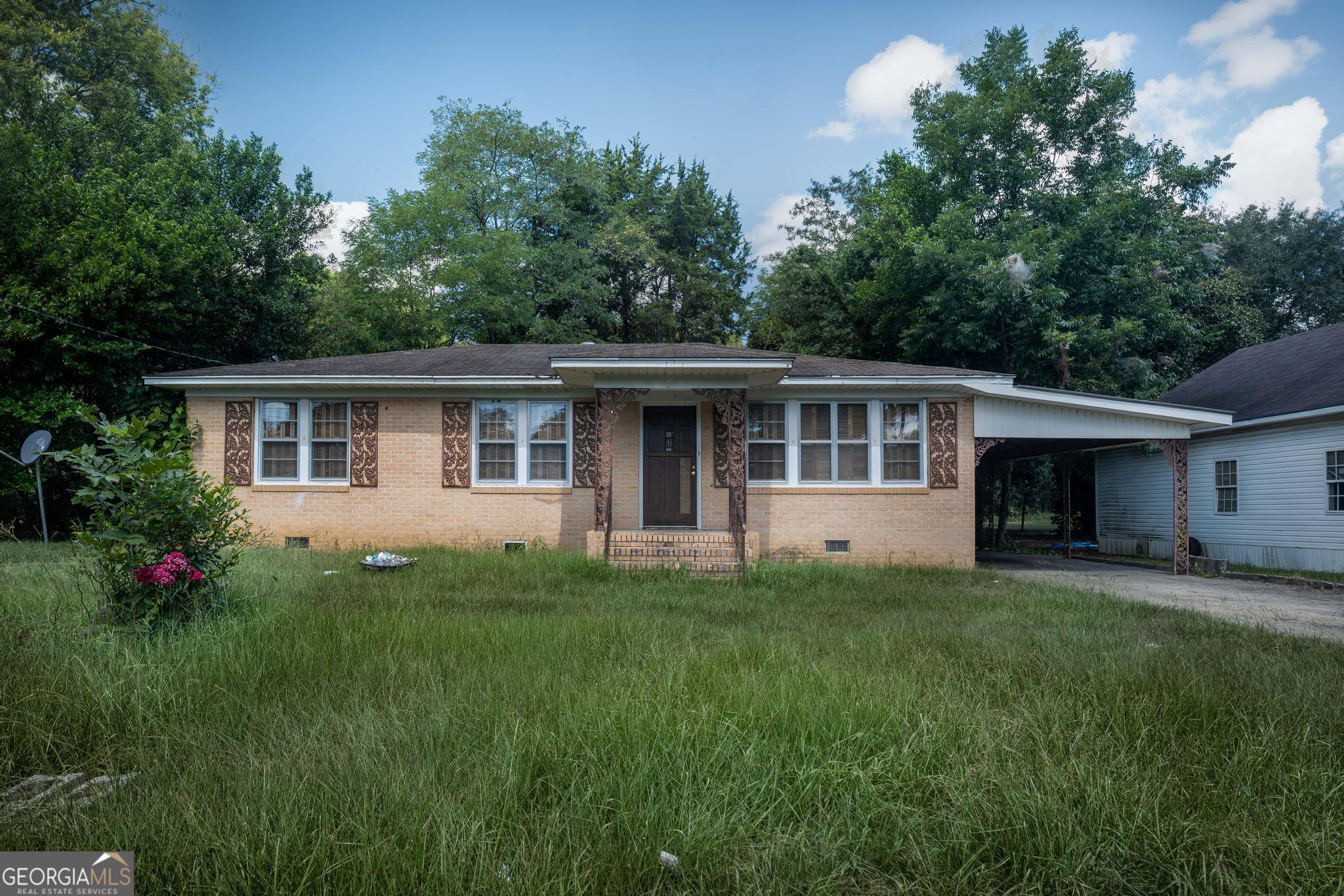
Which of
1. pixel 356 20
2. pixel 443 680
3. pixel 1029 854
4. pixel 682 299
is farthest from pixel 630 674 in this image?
pixel 682 299

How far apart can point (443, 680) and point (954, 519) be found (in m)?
10.6

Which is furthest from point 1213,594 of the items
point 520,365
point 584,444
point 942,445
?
point 520,365

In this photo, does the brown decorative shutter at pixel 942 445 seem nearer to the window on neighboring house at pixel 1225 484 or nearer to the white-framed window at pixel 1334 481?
the white-framed window at pixel 1334 481

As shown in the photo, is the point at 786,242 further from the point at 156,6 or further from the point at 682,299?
the point at 156,6

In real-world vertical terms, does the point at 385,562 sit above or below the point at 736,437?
below

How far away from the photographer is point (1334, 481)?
1283cm

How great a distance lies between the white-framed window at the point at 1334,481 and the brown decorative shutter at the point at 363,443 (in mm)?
18074

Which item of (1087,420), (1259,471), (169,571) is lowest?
(169,571)

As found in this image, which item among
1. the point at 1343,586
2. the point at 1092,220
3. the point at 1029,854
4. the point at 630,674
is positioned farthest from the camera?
the point at 1092,220

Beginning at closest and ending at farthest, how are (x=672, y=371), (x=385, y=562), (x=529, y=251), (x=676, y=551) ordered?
1. (x=385, y=562)
2. (x=676, y=551)
3. (x=672, y=371)
4. (x=529, y=251)

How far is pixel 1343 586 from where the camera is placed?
35.1 feet

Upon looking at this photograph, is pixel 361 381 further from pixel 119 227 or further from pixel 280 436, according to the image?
pixel 119 227

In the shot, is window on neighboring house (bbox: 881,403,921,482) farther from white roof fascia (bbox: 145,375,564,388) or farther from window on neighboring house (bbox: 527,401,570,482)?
white roof fascia (bbox: 145,375,564,388)

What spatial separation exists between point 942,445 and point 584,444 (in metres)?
6.66
